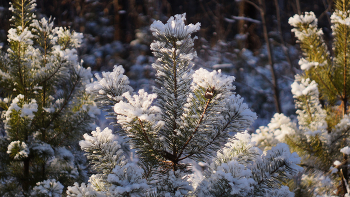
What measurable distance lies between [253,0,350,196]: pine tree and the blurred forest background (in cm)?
497

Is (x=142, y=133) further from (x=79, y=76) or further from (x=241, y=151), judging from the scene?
(x=79, y=76)

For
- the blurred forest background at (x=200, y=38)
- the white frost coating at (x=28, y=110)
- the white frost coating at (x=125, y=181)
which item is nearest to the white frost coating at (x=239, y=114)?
the white frost coating at (x=125, y=181)

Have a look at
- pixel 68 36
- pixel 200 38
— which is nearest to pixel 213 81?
pixel 68 36

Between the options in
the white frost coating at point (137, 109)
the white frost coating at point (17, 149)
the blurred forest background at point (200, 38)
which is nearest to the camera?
the white frost coating at point (137, 109)

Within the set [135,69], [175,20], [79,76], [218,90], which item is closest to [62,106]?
[79,76]

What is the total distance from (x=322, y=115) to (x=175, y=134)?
1333 mm

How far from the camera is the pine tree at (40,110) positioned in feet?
5.58

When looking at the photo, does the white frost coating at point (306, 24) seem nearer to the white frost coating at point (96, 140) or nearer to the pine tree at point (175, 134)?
the pine tree at point (175, 134)

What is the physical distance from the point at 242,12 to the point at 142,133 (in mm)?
7690

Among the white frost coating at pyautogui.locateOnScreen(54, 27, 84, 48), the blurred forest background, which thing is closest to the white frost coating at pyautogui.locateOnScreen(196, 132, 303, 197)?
the white frost coating at pyautogui.locateOnScreen(54, 27, 84, 48)

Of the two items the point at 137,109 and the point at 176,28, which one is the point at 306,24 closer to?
the point at 176,28

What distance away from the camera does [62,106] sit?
6.09 feet

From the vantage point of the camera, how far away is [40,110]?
177cm

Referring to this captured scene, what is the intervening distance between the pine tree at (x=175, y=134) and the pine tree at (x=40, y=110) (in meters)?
0.92
